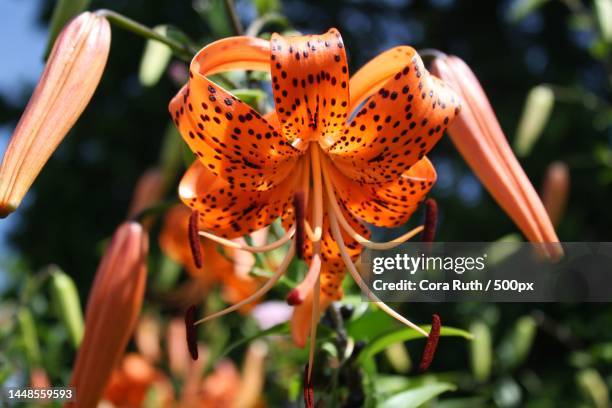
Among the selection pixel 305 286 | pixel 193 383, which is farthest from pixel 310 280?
pixel 193 383

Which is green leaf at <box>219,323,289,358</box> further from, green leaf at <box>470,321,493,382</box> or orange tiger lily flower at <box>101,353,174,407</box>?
orange tiger lily flower at <box>101,353,174,407</box>

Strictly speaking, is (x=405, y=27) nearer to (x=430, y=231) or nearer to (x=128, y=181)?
(x=128, y=181)

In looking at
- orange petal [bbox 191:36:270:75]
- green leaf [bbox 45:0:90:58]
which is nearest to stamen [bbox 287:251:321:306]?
orange petal [bbox 191:36:270:75]

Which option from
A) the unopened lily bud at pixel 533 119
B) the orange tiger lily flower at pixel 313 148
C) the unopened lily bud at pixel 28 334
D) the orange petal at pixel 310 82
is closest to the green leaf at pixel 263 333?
the orange tiger lily flower at pixel 313 148

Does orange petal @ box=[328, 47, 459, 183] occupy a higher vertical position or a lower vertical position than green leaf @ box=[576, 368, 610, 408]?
higher

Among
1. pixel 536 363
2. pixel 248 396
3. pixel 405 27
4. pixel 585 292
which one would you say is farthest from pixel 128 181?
pixel 585 292

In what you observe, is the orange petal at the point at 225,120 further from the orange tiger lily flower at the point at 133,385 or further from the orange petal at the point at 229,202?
the orange tiger lily flower at the point at 133,385

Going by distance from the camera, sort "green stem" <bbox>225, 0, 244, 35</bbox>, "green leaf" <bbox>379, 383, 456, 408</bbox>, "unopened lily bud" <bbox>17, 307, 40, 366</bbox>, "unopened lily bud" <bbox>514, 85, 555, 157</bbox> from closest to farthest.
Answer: "green leaf" <bbox>379, 383, 456, 408</bbox> → "green stem" <bbox>225, 0, 244, 35</bbox> → "unopened lily bud" <bbox>17, 307, 40, 366</bbox> → "unopened lily bud" <bbox>514, 85, 555, 157</bbox>
